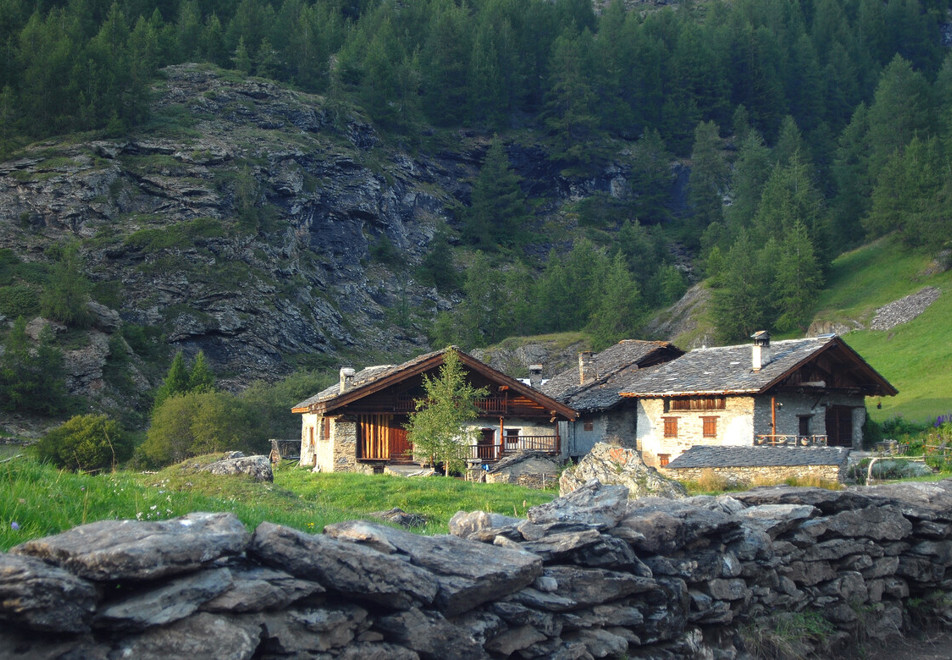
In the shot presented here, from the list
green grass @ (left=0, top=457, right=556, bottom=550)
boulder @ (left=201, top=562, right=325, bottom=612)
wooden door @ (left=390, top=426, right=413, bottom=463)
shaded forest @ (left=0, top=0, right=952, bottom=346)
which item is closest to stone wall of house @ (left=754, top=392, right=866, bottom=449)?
wooden door @ (left=390, top=426, right=413, bottom=463)

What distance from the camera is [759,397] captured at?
3647cm

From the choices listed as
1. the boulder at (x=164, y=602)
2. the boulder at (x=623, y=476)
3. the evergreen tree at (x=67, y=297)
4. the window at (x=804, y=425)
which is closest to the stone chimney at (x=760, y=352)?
the window at (x=804, y=425)

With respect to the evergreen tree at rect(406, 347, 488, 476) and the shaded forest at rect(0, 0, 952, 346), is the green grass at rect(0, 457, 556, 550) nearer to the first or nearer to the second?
the evergreen tree at rect(406, 347, 488, 476)

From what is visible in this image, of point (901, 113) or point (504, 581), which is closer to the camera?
point (504, 581)

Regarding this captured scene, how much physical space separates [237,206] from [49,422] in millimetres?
37078

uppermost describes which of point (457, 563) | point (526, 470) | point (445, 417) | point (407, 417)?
point (445, 417)

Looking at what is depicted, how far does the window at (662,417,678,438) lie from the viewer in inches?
1560

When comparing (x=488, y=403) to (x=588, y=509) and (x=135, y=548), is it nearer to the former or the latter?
(x=588, y=509)

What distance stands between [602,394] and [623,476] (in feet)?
77.1

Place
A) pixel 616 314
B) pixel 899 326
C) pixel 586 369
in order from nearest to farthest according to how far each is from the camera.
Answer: pixel 586 369, pixel 899 326, pixel 616 314

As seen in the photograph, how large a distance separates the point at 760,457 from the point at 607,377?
63.9ft

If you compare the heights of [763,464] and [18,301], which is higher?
[18,301]

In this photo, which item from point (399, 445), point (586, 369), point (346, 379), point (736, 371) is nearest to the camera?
point (399, 445)

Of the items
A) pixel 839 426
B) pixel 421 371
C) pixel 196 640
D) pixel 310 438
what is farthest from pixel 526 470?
pixel 196 640
